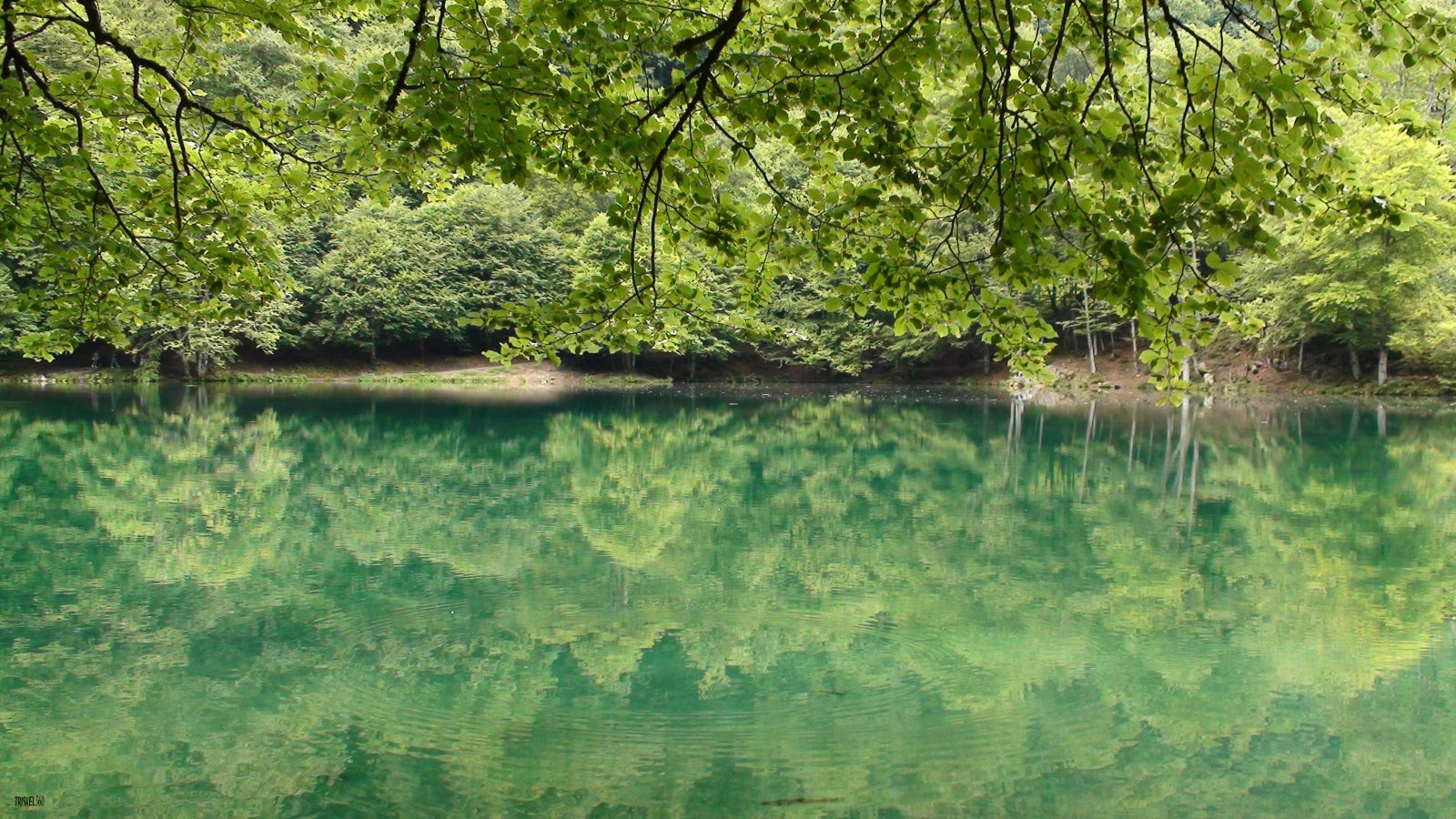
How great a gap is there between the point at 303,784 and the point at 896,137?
5.04 metres

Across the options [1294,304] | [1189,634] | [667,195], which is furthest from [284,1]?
[1294,304]

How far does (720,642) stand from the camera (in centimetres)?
791

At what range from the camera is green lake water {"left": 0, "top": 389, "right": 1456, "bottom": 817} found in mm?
5445

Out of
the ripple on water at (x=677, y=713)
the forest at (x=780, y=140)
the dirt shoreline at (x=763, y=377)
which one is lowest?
the ripple on water at (x=677, y=713)

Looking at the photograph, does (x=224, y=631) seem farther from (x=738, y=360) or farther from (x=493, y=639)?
(x=738, y=360)

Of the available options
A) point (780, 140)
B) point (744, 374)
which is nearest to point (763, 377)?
point (744, 374)

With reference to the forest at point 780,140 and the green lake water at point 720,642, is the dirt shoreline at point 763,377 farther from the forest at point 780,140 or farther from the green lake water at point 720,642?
the forest at point 780,140

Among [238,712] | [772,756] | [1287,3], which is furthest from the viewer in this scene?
[238,712]

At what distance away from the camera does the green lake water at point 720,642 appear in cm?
545

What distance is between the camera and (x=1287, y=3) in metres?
4.92

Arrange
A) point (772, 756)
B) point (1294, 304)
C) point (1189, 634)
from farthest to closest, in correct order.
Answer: point (1294, 304) → point (1189, 634) → point (772, 756)

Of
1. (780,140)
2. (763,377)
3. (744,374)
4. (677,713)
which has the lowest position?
(677,713)

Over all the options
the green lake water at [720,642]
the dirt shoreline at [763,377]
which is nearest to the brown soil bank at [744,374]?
the dirt shoreline at [763,377]

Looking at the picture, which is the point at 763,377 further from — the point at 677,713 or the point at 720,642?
the point at 677,713
